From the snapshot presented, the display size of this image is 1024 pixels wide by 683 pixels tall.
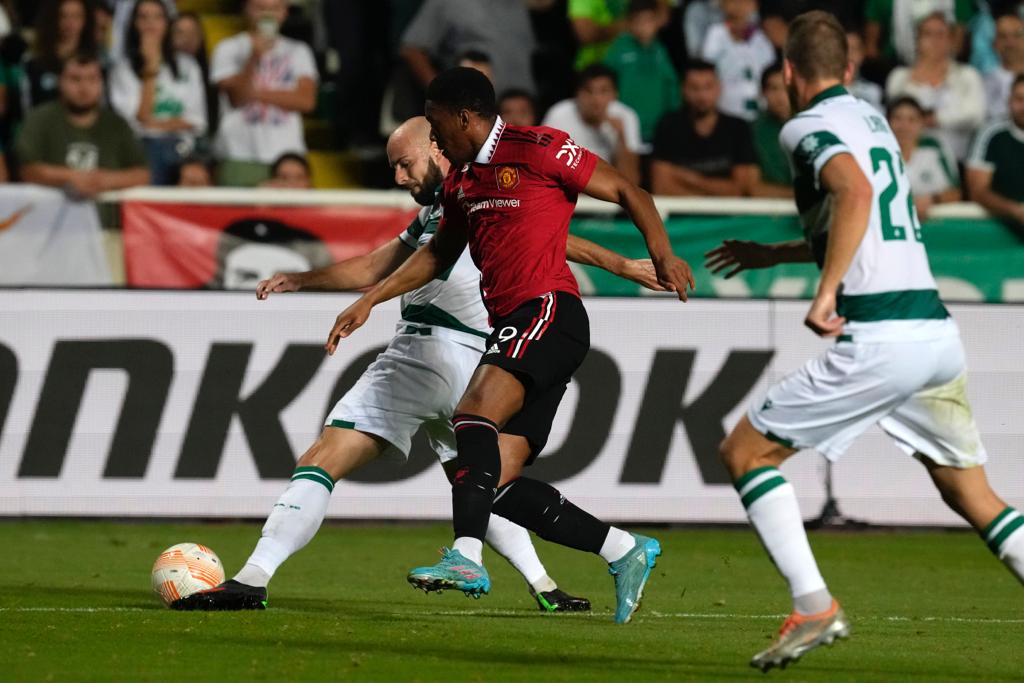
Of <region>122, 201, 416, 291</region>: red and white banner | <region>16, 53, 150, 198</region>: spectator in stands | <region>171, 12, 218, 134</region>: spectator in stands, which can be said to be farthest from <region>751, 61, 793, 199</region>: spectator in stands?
<region>16, 53, 150, 198</region>: spectator in stands

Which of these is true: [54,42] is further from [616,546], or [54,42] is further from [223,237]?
[616,546]

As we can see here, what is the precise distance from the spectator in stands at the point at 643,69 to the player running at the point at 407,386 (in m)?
7.82

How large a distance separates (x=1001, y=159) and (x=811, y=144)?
30.5ft

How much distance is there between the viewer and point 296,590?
29.8ft

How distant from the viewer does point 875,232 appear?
592 cm

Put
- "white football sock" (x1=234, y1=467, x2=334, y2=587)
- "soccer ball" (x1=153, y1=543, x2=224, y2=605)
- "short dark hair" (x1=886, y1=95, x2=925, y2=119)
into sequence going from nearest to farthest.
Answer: "white football sock" (x1=234, y1=467, x2=334, y2=587) < "soccer ball" (x1=153, y1=543, x2=224, y2=605) < "short dark hair" (x1=886, y1=95, x2=925, y2=119)

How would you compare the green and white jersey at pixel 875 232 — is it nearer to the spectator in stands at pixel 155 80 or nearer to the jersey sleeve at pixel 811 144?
the jersey sleeve at pixel 811 144

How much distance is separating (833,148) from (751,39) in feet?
34.8

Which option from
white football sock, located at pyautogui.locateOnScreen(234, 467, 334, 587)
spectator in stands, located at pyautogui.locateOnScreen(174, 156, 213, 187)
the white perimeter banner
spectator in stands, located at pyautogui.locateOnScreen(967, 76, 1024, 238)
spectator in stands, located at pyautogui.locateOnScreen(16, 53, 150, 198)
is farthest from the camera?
spectator in stands, located at pyautogui.locateOnScreen(174, 156, 213, 187)

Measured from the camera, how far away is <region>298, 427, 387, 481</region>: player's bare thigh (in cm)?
793

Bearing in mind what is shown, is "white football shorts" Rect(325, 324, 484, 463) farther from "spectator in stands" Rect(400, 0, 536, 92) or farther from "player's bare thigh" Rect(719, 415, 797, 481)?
"spectator in stands" Rect(400, 0, 536, 92)

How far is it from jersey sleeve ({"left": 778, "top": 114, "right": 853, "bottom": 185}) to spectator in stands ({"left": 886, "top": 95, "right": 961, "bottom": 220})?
912 cm

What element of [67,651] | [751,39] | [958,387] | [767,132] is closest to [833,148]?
[958,387]

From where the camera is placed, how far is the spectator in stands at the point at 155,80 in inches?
605
